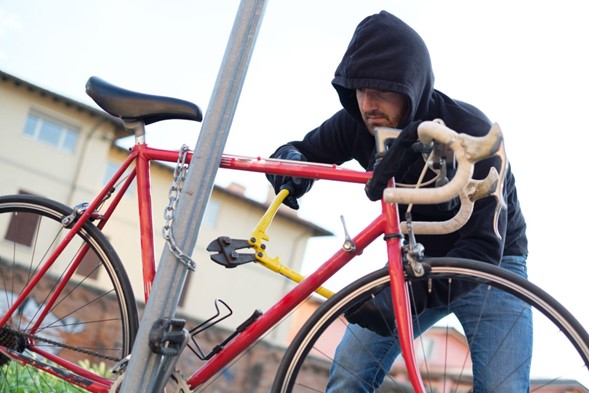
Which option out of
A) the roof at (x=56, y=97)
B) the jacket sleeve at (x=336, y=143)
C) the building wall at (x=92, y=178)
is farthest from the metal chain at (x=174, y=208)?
the roof at (x=56, y=97)

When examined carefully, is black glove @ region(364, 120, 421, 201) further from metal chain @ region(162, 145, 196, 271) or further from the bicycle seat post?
the bicycle seat post

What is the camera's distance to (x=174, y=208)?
247 cm

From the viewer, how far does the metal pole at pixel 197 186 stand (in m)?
2.38

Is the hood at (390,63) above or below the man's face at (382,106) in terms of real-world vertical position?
above

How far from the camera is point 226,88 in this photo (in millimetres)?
2492

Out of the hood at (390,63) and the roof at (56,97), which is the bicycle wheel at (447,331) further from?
the roof at (56,97)

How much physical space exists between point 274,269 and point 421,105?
676 mm

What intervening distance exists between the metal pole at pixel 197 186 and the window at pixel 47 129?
24856 mm

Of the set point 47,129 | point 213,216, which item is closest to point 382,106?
point 47,129

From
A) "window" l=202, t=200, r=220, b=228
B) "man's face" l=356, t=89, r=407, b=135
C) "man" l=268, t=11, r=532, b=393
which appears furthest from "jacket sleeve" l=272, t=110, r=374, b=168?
"window" l=202, t=200, r=220, b=228

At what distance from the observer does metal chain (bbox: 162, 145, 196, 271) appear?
2.41 meters

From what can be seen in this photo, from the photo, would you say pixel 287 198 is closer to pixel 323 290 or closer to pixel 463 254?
pixel 323 290

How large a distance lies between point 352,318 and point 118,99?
41.4 inches

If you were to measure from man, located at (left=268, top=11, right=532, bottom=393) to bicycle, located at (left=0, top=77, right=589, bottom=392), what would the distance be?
82mm
